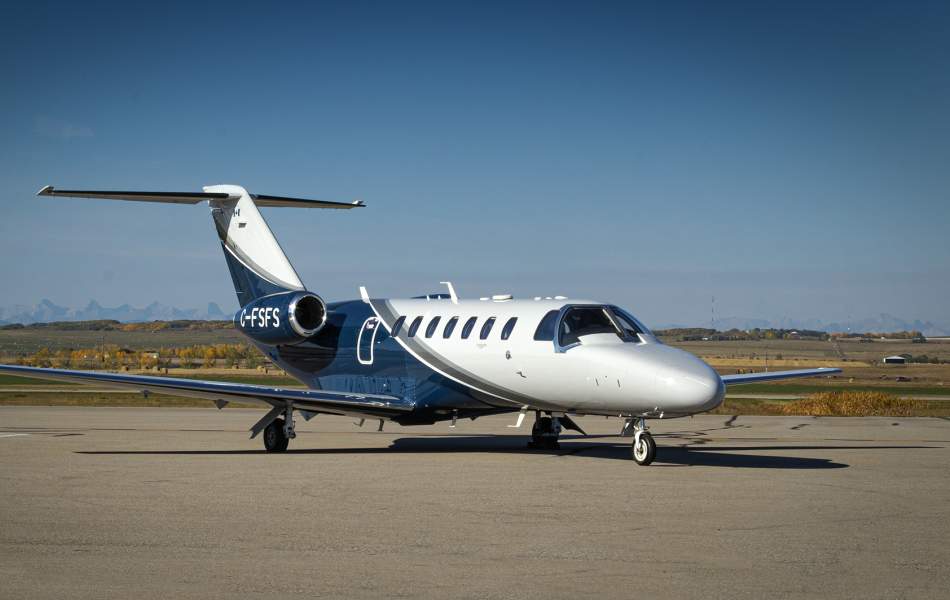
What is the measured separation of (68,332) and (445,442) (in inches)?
7334

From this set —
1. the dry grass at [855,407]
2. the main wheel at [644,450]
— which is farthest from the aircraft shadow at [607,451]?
the dry grass at [855,407]

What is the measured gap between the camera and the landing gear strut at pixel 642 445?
16.7 meters

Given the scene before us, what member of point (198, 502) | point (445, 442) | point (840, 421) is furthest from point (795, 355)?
point (198, 502)

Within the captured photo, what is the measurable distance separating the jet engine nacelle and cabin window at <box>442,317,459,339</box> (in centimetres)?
340

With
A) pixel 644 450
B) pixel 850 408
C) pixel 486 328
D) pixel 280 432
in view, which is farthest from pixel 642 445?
pixel 850 408

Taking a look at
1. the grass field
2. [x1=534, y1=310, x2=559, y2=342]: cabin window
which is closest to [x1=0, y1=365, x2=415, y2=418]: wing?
[x1=534, y1=310, x2=559, y2=342]: cabin window

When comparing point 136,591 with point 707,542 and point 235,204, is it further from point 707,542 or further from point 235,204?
point 235,204

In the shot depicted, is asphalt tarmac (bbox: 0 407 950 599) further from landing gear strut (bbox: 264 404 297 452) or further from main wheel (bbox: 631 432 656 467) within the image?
landing gear strut (bbox: 264 404 297 452)

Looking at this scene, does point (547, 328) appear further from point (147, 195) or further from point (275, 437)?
point (147, 195)

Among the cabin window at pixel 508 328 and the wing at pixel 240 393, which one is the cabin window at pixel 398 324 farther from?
the cabin window at pixel 508 328

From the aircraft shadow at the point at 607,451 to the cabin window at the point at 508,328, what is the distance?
232cm

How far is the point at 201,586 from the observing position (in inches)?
311

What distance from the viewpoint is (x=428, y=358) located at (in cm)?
2014

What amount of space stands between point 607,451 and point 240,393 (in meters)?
6.83
